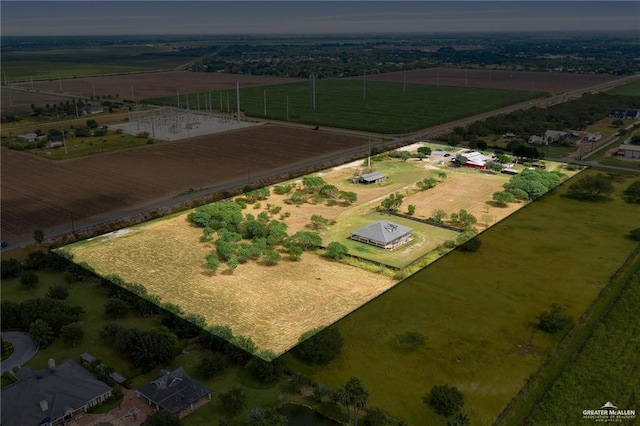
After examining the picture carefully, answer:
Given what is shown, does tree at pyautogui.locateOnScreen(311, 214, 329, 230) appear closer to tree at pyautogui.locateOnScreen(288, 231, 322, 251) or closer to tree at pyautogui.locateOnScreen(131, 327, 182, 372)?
tree at pyautogui.locateOnScreen(288, 231, 322, 251)

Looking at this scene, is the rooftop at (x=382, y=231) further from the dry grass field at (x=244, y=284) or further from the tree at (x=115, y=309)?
the tree at (x=115, y=309)

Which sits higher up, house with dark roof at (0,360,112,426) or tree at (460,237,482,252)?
tree at (460,237,482,252)

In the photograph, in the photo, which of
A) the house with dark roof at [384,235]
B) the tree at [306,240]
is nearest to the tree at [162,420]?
the tree at [306,240]

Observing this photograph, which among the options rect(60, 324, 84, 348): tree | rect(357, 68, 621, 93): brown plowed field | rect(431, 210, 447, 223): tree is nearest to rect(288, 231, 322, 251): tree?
rect(431, 210, 447, 223): tree

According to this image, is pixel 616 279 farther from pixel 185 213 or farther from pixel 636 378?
pixel 185 213

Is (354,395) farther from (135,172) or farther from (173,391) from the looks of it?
(135,172)
